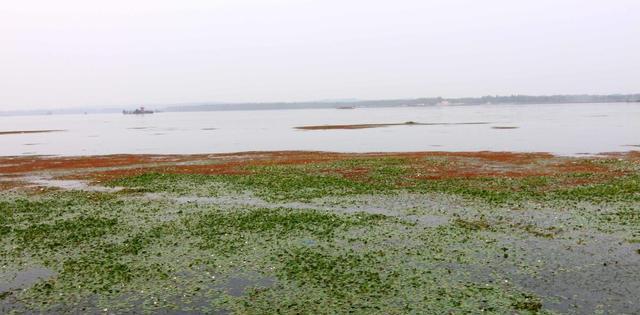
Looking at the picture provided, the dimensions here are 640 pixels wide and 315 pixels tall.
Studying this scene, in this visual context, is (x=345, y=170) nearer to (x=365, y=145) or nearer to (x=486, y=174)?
(x=486, y=174)

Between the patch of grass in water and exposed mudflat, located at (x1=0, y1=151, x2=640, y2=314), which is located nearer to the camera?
exposed mudflat, located at (x1=0, y1=151, x2=640, y2=314)

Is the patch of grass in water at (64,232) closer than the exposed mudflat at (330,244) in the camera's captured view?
No

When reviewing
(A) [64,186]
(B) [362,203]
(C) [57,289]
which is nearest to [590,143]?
(B) [362,203]

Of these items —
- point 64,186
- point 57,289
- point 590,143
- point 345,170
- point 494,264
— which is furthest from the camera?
point 590,143

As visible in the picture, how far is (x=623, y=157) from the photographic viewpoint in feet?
187

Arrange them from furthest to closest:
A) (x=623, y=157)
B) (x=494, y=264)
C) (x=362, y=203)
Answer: (x=623, y=157)
(x=362, y=203)
(x=494, y=264)

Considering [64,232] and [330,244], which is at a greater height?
[64,232]

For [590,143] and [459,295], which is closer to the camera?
[459,295]

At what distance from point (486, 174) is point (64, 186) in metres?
39.2

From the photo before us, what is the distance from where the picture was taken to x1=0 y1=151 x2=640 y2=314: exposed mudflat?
57.1 ft

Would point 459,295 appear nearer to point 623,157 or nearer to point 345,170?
point 345,170

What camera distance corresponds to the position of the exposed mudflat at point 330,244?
17391mm

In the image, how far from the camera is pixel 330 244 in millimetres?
23984

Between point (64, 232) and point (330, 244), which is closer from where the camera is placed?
point (330, 244)
